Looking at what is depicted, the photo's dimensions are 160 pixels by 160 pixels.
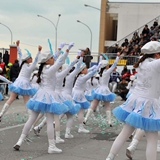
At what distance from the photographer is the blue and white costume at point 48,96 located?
6520 millimetres

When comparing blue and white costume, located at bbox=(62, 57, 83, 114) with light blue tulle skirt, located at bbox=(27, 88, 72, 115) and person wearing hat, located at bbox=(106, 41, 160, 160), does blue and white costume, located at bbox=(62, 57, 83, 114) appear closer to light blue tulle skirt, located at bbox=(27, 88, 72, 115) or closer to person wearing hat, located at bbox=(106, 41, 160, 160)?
light blue tulle skirt, located at bbox=(27, 88, 72, 115)

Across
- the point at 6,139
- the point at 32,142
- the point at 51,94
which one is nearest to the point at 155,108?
the point at 51,94

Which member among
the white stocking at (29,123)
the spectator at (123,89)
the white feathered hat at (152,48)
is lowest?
the spectator at (123,89)

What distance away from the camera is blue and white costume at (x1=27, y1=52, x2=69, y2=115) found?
6.52 meters

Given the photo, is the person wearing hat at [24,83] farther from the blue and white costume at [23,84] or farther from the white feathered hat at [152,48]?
the white feathered hat at [152,48]

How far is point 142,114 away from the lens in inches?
202

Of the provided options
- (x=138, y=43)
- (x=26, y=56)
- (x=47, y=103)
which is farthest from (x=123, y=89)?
(x=47, y=103)

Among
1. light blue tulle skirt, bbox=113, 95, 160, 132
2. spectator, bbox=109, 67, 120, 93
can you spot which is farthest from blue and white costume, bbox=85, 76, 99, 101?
spectator, bbox=109, 67, 120, 93

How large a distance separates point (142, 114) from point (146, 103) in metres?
0.16

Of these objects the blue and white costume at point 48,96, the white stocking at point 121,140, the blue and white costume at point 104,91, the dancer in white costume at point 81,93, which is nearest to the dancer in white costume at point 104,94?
the blue and white costume at point 104,91

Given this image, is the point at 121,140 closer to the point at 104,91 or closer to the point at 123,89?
the point at 104,91

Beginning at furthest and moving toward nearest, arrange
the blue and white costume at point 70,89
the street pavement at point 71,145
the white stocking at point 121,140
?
the blue and white costume at point 70,89 → the street pavement at point 71,145 → the white stocking at point 121,140

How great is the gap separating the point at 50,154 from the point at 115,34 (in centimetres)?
3671

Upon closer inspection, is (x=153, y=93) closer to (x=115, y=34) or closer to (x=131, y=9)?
(x=131, y=9)
